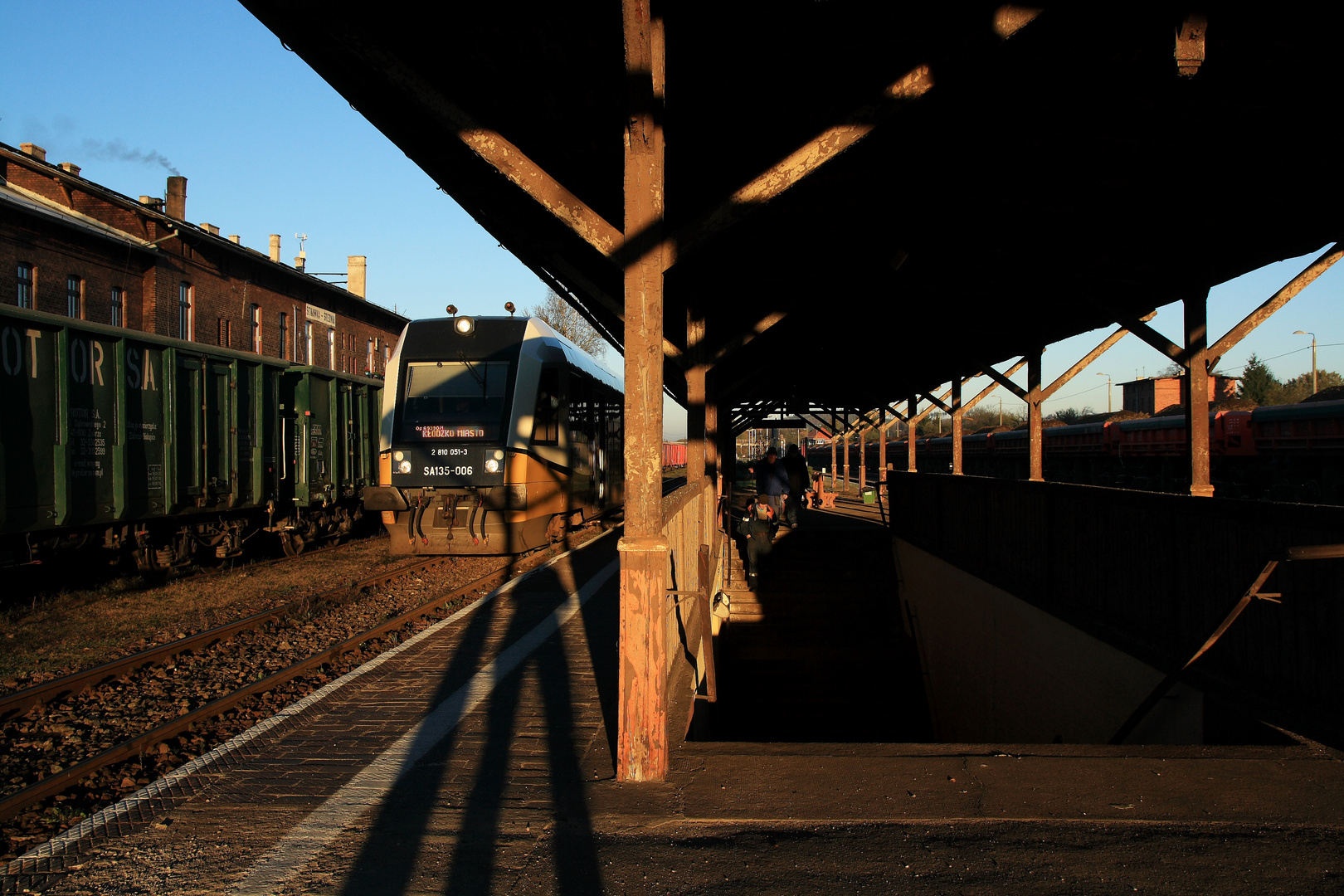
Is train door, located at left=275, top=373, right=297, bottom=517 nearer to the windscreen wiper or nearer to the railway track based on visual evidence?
the windscreen wiper

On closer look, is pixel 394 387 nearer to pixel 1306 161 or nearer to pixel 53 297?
pixel 1306 161

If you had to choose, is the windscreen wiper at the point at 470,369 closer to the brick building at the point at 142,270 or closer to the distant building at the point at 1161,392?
the brick building at the point at 142,270

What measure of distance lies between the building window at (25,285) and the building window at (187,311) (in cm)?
497

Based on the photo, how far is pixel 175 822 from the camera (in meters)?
3.40

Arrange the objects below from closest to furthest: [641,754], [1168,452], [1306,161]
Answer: [641,754]
[1306,161]
[1168,452]

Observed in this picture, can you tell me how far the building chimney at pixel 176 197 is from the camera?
86.5 ft

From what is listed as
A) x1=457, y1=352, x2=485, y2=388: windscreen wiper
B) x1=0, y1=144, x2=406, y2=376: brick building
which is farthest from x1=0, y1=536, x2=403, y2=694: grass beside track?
x1=0, y1=144, x2=406, y2=376: brick building

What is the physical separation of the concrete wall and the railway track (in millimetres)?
5839

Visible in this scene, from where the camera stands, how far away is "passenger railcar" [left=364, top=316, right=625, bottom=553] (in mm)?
10648

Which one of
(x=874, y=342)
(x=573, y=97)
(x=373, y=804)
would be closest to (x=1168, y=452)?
(x=874, y=342)

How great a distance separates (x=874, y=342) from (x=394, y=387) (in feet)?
28.1

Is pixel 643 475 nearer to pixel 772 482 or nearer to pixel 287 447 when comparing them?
pixel 772 482

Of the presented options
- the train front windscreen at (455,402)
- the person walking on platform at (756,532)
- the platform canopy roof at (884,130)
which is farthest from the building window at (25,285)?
the person walking on platform at (756,532)

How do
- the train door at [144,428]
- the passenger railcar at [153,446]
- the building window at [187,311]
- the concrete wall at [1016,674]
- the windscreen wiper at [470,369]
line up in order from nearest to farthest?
the concrete wall at [1016,674] → the passenger railcar at [153,446] → the train door at [144,428] → the windscreen wiper at [470,369] → the building window at [187,311]
